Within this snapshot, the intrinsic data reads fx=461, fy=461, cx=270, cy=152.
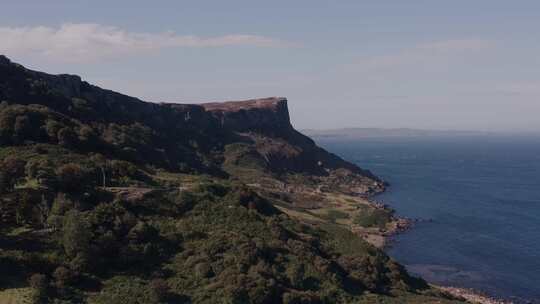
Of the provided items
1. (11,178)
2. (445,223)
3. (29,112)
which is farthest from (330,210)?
(11,178)

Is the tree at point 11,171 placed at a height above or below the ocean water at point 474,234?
above

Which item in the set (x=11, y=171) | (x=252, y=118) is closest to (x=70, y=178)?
(x=11, y=171)

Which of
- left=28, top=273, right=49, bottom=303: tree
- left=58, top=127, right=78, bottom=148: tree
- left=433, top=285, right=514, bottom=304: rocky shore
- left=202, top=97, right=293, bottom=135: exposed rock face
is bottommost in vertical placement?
left=433, top=285, right=514, bottom=304: rocky shore

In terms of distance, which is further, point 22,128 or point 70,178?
point 22,128

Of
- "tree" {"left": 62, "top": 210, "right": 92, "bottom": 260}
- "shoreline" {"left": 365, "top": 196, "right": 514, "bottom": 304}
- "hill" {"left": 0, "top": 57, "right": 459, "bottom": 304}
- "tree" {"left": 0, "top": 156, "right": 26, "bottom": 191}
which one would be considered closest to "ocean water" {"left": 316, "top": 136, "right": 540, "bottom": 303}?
"shoreline" {"left": 365, "top": 196, "right": 514, "bottom": 304}

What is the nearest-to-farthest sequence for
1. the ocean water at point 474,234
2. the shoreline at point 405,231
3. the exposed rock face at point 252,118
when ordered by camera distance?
the shoreline at point 405,231 → the ocean water at point 474,234 → the exposed rock face at point 252,118

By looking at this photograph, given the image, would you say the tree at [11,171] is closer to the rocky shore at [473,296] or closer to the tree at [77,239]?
the tree at [77,239]

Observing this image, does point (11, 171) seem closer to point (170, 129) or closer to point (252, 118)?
point (170, 129)

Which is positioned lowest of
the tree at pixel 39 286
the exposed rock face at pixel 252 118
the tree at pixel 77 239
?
the tree at pixel 39 286

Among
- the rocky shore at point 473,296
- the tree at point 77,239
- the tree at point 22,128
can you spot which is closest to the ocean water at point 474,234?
the rocky shore at point 473,296

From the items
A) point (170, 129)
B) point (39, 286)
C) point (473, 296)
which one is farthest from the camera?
point (170, 129)

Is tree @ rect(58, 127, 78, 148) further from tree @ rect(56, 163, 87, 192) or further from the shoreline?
the shoreline

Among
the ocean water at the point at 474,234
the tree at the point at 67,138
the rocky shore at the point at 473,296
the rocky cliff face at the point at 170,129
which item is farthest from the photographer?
the rocky cliff face at the point at 170,129
